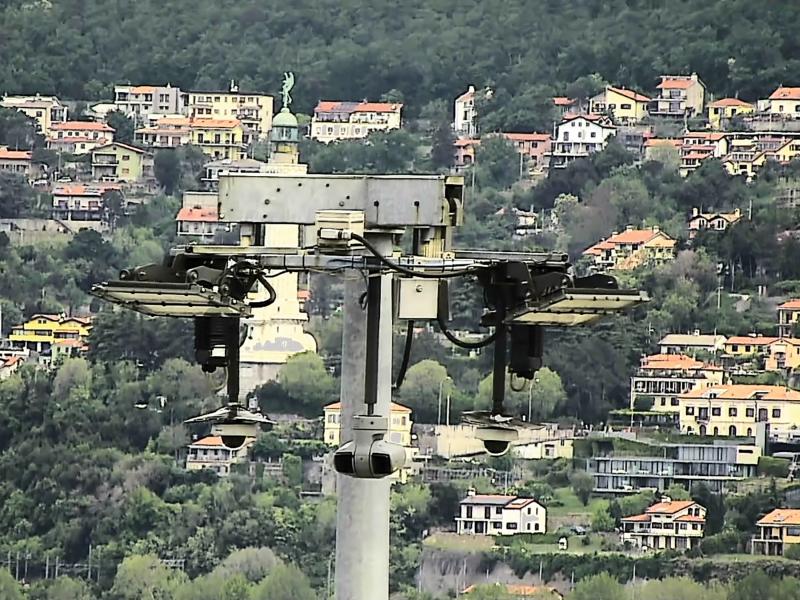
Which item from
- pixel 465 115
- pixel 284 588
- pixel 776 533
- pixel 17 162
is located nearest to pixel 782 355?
pixel 776 533

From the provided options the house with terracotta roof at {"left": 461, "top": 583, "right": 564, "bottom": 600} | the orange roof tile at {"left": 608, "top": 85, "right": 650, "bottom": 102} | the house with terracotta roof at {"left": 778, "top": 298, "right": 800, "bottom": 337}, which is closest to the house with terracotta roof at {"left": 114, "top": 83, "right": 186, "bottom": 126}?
the orange roof tile at {"left": 608, "top": 85, "right": 650, "bottom": 102}

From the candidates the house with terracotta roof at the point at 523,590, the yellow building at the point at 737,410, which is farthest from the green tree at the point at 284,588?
the yellow building at the point at 737,410

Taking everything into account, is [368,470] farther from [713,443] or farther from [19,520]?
[713,443]

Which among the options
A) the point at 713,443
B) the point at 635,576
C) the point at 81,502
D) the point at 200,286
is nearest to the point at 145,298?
the point at 200,286

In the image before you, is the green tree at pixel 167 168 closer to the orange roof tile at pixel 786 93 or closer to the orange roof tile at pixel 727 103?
the orange roof tile at pixel 727 103

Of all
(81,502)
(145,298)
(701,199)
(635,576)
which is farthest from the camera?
(701,199)

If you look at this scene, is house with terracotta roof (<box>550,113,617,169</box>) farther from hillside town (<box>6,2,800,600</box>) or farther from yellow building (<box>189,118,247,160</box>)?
yellow building (<box>189,118,247,160</box>)
